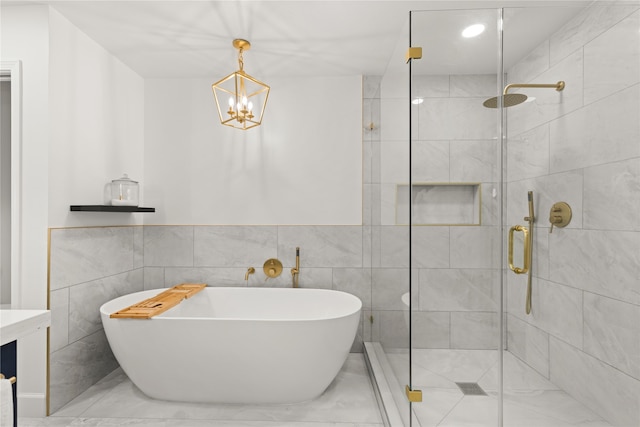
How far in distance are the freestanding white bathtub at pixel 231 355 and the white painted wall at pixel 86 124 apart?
752 millimetres

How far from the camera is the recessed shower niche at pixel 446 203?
1506mm

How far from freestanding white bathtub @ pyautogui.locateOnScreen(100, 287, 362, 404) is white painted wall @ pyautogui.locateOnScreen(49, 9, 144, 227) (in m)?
0.75

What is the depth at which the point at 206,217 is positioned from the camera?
3078 millimetres

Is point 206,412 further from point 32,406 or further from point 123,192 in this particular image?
point 123,192

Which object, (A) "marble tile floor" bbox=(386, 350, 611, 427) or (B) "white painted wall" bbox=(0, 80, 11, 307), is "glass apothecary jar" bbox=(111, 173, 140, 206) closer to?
(B) "white painted wall" bbox=(0, 80, 11, 307)

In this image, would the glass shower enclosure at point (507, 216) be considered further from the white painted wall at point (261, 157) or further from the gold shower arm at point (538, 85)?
the white painted wall at point (261, 157)

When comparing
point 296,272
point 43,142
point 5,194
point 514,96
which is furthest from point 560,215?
point 5,194

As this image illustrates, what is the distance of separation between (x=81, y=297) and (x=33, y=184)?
0.77 metres

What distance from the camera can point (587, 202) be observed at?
4.42 feet

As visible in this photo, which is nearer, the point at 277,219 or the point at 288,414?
the point at 288,414

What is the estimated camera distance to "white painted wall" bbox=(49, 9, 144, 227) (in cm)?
211

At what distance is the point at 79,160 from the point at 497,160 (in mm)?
2443

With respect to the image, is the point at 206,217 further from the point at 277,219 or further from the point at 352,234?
the point at 352,234

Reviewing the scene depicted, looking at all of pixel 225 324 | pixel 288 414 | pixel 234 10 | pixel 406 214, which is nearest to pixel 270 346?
pixel 225 324
